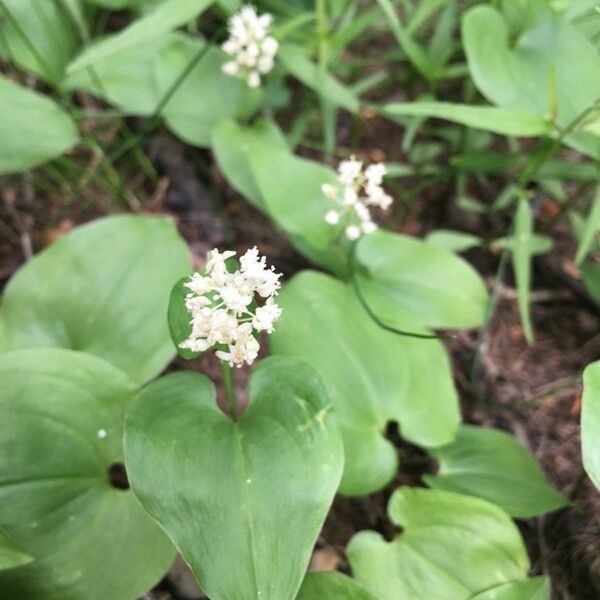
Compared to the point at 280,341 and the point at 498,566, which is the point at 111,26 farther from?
the point at 498,566

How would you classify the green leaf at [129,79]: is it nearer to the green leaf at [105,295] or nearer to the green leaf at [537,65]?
the green leaf at [105,295]

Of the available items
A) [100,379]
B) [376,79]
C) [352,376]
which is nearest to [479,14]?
[376,79]

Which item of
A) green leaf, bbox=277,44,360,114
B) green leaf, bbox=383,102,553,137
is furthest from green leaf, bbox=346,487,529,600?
green leaf, bbox=277,44,360,114

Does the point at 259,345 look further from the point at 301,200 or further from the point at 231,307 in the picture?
the point at 301,200

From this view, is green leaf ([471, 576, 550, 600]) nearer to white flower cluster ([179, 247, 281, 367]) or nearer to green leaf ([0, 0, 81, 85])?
white flower cluster ([179, 247, 281, 367])

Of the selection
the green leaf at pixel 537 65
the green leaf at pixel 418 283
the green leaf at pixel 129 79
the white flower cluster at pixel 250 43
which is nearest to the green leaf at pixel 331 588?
the green leaf at pixel 418 283
